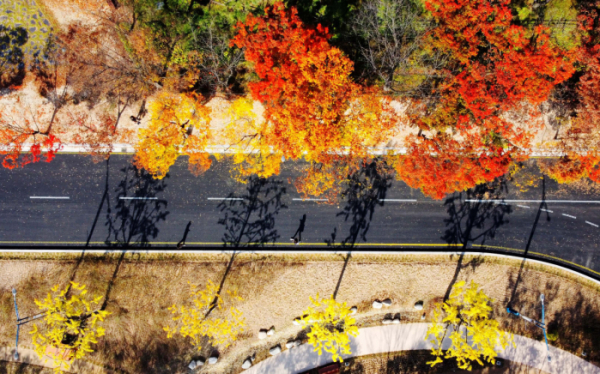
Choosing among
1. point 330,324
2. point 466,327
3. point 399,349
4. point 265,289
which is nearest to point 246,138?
point 265,289

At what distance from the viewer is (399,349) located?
116ft

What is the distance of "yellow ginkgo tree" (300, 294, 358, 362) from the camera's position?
31906 millimetres

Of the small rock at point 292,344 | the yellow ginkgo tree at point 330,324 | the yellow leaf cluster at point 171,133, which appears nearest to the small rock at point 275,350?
the small rock at point 292,344

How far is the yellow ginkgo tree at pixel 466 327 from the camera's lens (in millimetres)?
31750

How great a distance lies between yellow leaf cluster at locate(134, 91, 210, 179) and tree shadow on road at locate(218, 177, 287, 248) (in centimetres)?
501

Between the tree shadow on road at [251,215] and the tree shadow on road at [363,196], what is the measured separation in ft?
21.0

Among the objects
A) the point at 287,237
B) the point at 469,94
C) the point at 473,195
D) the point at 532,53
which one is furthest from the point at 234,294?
the point at 532,53

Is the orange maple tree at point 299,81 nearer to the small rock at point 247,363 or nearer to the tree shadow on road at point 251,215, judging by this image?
the tree shadow on road at point 251,215

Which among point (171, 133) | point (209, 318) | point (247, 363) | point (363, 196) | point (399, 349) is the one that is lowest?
point (247, 363)

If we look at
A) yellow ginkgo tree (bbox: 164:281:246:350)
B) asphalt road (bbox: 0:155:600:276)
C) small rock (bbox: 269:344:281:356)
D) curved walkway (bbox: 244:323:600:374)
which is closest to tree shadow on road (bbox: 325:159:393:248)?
asphalt road (bbox: 0:155:600:276)

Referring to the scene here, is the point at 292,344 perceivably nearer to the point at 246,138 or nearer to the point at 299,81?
the point at 246,138

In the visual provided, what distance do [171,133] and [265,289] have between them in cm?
1778

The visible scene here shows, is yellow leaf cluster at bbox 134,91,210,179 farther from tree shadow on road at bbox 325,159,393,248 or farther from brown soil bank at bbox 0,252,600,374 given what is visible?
tree shadow on road at bbox 325,159,393,248

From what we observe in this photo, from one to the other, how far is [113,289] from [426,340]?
105ft
